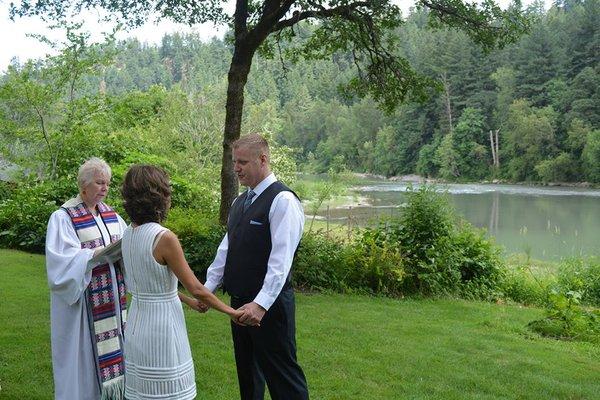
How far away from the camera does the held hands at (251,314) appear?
281cm

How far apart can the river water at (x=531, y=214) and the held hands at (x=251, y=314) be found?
11570mm

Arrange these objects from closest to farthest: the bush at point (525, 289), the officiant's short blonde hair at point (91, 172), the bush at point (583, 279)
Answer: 1. the officiant's short blonde hair at point (91, 172)
2. the bush at point (525, 289)
3. the bush at point (583, 279)

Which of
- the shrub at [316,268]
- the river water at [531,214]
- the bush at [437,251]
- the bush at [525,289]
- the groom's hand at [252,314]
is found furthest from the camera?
the river water at [531,214]

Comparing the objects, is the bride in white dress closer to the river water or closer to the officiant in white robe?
the officiant in white robe

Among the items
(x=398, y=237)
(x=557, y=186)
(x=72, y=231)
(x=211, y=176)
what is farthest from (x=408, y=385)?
(x=557, y=186)

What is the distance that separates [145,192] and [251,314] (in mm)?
772

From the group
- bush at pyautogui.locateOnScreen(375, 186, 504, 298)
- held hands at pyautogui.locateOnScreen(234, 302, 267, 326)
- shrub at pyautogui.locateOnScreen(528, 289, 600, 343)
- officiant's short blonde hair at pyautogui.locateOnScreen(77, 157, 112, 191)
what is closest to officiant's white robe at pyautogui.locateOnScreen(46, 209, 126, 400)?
officiant's short blonde hair at pyautogui.locateOnScreen(77, 157, 112, 191)

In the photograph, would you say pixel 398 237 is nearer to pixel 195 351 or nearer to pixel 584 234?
pixel 195 351

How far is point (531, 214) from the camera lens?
29.2m

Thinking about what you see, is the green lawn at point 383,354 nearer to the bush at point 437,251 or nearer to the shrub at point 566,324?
the shrub at point 566,324

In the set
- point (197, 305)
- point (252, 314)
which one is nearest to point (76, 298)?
point (197, 305)

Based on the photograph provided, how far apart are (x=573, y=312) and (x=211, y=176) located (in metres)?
14.5

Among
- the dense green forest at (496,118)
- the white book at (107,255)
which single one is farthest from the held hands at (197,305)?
the dense green forest at (496,118)

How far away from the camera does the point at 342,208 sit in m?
29.0
